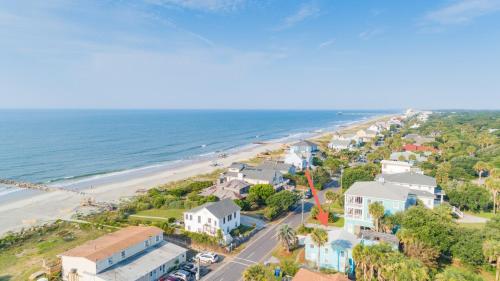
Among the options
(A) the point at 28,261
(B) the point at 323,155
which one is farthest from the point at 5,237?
(B) the point at 323,155

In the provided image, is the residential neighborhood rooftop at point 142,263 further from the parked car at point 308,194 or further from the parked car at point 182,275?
the parked car at point 308,194

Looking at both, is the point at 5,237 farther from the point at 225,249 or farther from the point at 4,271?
the point at 225,249

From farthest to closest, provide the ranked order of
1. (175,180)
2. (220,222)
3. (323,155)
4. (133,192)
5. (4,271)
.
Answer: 1. (323,155)
2. (175,180)
3. (133,192)
4. (220,222)
5. (4,271)

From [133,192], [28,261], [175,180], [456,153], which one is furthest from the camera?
[456,153]

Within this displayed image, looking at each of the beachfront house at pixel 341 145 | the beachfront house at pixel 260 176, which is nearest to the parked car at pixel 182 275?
the beachfront house at pixel 260 176

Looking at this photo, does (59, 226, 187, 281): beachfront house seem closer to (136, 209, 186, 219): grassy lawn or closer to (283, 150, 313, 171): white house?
(136, 209, 186, 219): grassy lawn

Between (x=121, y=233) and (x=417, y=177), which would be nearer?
(x=121, y=233)
